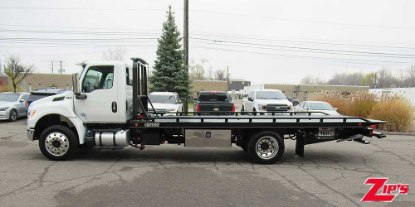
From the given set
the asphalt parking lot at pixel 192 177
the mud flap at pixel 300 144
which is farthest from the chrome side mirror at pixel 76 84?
the mud flap at pixel 300 144

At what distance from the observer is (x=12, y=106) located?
54.2ft

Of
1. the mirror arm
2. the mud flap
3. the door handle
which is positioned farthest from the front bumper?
the mud flap

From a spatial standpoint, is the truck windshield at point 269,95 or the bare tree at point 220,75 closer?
the truck windshield at point 269,95

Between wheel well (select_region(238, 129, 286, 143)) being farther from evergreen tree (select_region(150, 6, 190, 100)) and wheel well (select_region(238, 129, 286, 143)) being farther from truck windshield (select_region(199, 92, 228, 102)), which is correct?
evergreen tree (select_region(150, 6, 190, 100))

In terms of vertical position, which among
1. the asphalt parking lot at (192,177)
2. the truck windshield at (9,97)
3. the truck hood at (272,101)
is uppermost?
the truck windshield at (9,97)

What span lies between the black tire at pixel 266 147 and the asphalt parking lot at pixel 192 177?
0.23 meters

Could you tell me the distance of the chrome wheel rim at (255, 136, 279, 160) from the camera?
782cm

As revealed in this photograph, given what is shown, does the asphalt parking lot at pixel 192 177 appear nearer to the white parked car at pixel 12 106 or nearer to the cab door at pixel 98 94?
the cab door at pixel 98 94

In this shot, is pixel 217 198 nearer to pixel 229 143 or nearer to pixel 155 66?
pixel 229 143

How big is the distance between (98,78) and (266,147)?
14.8ft

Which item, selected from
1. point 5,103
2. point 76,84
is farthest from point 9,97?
point 76,84

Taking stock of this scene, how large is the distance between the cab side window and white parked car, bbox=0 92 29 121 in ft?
36.1

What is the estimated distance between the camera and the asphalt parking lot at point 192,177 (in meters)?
5.26

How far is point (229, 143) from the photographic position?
7863 millimetres
